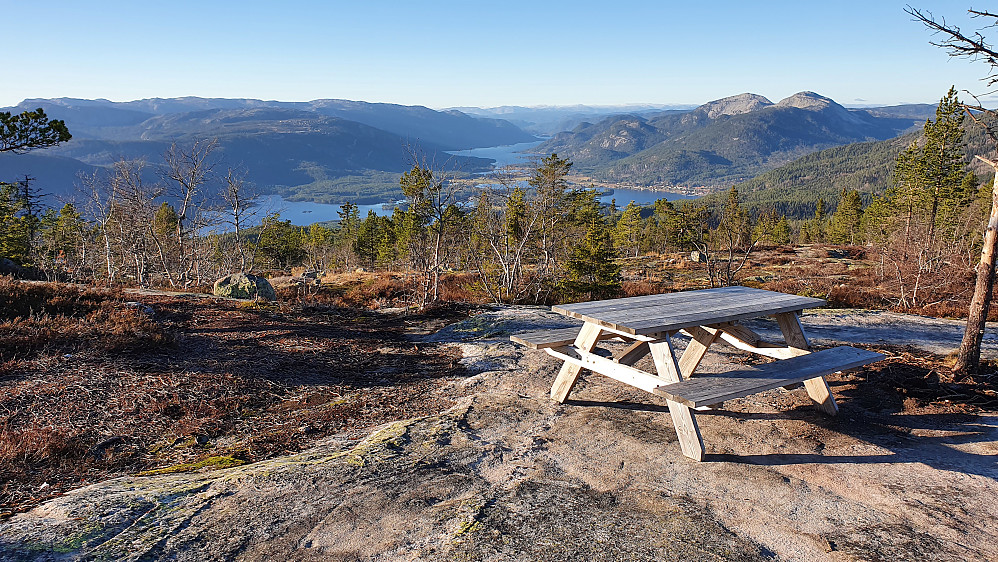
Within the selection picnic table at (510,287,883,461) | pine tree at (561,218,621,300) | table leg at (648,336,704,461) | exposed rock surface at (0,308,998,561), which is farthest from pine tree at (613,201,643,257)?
table leg at (648,336,704,461)

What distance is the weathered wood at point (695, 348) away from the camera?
610 cm

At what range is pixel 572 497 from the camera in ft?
12.1

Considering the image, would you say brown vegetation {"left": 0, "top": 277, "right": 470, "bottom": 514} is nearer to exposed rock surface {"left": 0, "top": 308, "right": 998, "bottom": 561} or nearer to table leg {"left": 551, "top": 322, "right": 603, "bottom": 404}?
exposed rock surface {"left": 0, "top": 308, "right": 998, "bottom": 561}

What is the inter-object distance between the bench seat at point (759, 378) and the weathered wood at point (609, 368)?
0.32 m

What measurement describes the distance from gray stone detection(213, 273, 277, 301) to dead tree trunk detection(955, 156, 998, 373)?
15667 millimetres

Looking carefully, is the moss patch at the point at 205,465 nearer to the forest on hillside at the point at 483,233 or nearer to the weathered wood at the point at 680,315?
the weathered wood at the point at 680,315

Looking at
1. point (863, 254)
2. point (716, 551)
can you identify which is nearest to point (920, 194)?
point (863, 254)

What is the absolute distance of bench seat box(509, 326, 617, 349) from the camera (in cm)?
586

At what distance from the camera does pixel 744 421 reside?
17.4 ft

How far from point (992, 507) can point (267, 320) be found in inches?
394

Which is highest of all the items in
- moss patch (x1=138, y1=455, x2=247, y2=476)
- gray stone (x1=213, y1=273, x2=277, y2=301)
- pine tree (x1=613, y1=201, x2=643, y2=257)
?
moss patch (x1=138, y1=455, x2=247, y2=476)

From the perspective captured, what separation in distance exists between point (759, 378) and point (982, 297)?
3.64m

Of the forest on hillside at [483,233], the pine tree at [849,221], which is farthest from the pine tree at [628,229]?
the pine tree at [849,221]

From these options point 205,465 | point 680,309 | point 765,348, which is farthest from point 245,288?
point 765,348
